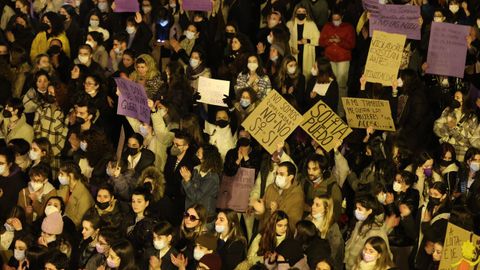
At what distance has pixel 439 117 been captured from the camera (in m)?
16.0

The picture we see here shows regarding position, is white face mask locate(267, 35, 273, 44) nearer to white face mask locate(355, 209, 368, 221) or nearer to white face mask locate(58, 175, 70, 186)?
white face mask locate(58, 175, 70, 186)

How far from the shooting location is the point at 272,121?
14.8 metres

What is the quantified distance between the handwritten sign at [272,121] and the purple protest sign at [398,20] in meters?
2.13

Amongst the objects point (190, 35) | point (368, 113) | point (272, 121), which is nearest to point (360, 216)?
point (272, 121)

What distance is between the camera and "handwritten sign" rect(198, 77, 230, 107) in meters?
15.8

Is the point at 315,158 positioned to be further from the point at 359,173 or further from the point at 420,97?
the point at 420,97

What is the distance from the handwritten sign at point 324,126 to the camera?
1483 centimetres

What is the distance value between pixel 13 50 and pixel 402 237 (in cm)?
556

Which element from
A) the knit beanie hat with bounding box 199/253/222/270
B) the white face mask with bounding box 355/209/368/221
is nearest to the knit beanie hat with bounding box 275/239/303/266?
the knit beanie hat with bounding box 199/253/222/270

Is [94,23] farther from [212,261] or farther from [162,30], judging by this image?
[212,261]

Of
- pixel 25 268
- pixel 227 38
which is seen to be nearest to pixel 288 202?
pixel 25 268

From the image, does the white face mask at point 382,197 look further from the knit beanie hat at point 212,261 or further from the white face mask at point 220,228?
the knit beanie hat at point 212,261

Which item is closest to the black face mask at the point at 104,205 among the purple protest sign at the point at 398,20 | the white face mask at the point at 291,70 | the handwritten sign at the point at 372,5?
the white face mask at the point at 291,70

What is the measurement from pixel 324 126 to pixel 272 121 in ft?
1.65
